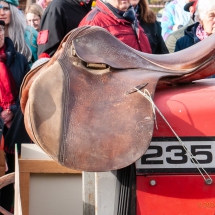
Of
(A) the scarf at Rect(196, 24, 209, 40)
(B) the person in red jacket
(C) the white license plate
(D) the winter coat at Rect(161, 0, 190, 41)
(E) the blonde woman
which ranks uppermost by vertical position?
(C) the white license plate

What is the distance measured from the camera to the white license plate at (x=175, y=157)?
1.97 m

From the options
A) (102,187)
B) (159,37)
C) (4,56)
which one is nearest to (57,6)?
(4,56)

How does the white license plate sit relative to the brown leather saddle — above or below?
below

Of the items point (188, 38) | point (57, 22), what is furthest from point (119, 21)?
point (188, 38)

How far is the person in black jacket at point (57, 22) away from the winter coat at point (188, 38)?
2.34ft

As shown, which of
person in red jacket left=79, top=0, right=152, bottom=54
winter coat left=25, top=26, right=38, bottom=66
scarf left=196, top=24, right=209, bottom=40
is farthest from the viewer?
winter coat left=25, top=26, right=38, bottom=66

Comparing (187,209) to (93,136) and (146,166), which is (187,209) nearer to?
(146,166)

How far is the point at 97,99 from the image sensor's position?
196 centimetres

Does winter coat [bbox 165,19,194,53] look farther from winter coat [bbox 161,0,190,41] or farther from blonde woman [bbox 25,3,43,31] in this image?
blonde woman [bbox 25,3,43,31]

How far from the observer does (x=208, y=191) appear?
6.52ft

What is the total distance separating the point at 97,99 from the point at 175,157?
342mm

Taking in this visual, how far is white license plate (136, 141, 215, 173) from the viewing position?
6.46 feet

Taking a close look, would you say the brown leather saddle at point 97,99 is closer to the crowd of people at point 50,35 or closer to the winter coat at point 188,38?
the crowd of people at point 50,35

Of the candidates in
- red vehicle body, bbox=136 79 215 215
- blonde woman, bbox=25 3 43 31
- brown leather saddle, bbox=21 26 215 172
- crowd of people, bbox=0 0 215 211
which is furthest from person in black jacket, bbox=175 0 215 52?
blonde woman, bbox=25 3 43 31
